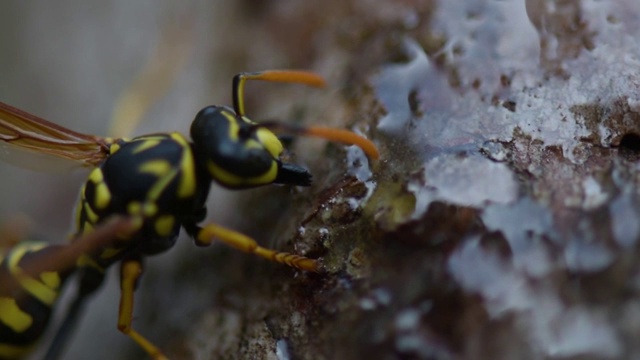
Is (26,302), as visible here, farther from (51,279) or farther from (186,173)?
(186,173)

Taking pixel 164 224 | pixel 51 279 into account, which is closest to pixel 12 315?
pixel 51 279

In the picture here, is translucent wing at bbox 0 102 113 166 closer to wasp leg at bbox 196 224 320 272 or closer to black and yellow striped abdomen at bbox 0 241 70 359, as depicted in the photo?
black and yellow striped abdomen at bbox 0 241 70 359

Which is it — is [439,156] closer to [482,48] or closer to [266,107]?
[482,48]

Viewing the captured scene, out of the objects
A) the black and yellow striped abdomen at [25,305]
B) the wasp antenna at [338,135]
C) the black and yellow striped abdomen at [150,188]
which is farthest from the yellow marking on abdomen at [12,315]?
the wasp antenna at [338,135]

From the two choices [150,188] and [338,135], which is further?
[150,188]

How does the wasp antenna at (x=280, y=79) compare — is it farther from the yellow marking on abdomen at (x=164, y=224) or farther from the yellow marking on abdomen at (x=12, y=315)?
the yellow marking on abdomen at (x=12, y=315)

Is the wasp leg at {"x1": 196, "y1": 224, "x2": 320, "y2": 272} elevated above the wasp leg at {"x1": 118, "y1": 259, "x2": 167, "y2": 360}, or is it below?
above

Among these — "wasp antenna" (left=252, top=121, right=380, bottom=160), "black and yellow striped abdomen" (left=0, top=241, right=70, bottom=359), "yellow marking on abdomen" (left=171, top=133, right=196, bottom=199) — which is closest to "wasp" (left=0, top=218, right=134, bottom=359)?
"black and yellow striped abdomen" (left=0, top=241, right=70, bottom=359)
